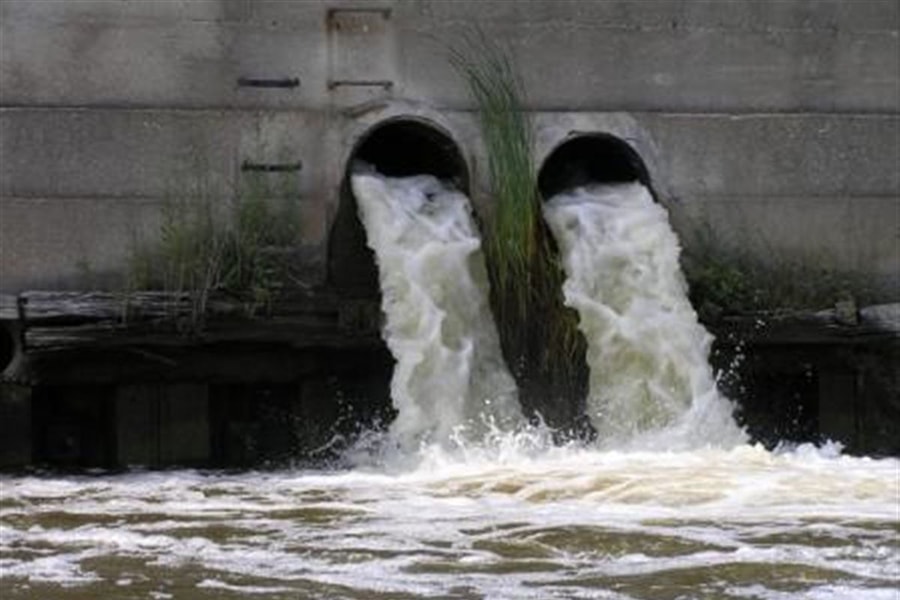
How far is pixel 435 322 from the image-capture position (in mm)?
7996

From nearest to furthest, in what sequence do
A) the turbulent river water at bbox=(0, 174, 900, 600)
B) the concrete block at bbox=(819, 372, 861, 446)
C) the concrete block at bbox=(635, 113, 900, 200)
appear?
the turbulent river water at bbox=(0, 174, 900, 600), the concrete block at bbox=(635, 113, 900, 200), the concrete block at bbox=(819, 372, 861, 446)

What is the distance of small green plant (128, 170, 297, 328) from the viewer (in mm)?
8062

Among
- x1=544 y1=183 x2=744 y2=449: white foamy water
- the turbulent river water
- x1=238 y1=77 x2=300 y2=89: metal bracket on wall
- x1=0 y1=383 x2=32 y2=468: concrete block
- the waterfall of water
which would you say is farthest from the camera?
x1=238 y1=77 x2=300 y2=89: metal bracket on wall

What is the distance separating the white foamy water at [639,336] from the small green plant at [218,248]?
1.35 m

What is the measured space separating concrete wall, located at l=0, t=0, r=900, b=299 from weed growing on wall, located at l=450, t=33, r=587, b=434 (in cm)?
19

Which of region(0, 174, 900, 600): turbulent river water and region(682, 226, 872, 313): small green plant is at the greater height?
region(682, 226, 872, 313): small green plant

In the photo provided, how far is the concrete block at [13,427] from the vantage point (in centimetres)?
836

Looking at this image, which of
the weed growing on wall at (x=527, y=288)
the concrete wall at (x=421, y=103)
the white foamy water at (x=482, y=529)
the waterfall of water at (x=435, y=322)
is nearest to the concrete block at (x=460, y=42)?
the concrete wall at (x=421, y=103)

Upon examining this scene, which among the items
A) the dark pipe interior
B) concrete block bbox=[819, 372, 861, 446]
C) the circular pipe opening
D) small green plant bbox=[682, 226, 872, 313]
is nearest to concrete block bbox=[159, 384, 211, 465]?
the dark pipe interior

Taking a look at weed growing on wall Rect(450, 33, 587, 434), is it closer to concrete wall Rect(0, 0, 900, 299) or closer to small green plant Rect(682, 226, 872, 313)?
concrete wall Rect(0, 0, 900, 299)

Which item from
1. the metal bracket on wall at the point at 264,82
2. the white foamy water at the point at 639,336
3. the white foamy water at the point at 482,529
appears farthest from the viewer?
the metal bracket on wall at the point at 264,82

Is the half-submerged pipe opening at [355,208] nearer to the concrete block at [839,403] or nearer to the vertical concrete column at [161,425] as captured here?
the vertical concrete column at [161,425]

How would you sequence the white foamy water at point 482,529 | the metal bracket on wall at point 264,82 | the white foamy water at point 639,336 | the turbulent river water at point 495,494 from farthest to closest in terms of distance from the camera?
the metal bracket on wall at point 264,82 → the white foamy water at point 639,336 → the turbulent river water at point 495,494 → the white foamy water at point 482,529

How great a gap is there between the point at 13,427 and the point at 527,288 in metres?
2.56
